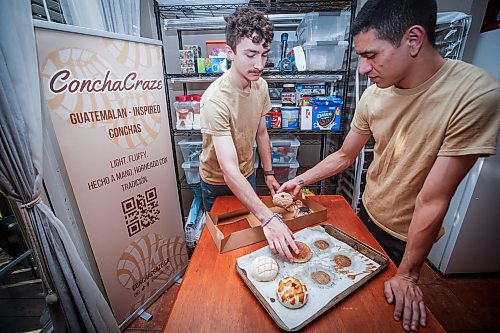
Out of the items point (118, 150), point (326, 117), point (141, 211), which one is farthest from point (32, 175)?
point (326, 117)

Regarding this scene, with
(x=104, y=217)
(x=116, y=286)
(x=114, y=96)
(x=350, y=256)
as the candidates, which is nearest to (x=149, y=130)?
(x=114, y=96)

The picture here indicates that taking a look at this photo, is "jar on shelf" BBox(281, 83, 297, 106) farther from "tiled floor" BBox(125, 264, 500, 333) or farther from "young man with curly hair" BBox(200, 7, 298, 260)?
"tiled floor" BBox(125, 264, 500, 333)

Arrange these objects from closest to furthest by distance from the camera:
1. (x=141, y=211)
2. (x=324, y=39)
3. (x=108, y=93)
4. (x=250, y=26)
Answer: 1. (x=250, y=26)
2. (x=108, y=93)
3. (x=141, y=211)
4. (x=324, y=39)

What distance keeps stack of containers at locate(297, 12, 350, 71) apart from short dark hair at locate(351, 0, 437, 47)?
3.44 feet

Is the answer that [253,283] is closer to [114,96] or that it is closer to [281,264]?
[281,264]

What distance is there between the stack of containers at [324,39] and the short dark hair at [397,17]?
3.44ft

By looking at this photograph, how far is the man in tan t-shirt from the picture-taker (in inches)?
27.2

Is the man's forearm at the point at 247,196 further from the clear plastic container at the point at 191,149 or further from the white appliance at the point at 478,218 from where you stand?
the white appliance at the point at 478,218

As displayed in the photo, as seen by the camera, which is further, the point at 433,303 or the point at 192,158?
Answer: the point at 192,158

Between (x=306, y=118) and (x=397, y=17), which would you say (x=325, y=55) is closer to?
(x=306, y=118)

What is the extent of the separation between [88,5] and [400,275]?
1971 millimetres

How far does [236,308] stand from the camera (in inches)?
26.4

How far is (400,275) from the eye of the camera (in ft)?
2.44

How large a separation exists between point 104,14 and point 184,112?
2.58 feet
